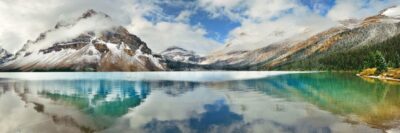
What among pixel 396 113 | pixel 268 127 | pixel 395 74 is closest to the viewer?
pixel 268 127

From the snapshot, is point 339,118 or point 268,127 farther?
point 339,118

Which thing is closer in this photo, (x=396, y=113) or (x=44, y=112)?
(x=396, y=113)

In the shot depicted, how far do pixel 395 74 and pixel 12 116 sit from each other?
130 m

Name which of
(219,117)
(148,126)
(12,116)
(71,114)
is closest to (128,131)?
(148,126)

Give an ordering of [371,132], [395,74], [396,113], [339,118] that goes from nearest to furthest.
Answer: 1. [371,132]
2. [339,118]
3. [396,113]
4. [395,74]

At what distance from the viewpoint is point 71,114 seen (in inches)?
1897

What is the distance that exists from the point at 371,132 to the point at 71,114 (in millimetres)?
35015

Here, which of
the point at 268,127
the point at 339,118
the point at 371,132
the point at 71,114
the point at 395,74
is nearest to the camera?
the point at 371,132

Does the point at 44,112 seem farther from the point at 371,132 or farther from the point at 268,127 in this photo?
the point at 371,132

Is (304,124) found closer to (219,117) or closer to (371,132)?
(371,132)

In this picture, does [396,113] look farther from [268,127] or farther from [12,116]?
[12,116]

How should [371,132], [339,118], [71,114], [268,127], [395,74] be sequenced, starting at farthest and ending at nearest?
[395,74], [71,114], [339,118], [268,127], [371,132]

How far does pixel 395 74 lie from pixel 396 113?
340 feet

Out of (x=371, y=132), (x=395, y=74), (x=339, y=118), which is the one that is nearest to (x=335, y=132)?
(x=371, y=132)
